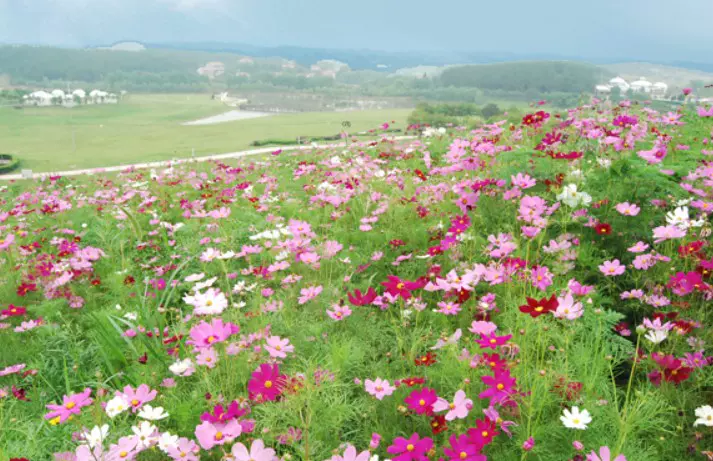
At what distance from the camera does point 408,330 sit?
225 centimetres

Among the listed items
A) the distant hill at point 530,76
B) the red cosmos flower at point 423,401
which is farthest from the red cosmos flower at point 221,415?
the distant hill at point 530,76

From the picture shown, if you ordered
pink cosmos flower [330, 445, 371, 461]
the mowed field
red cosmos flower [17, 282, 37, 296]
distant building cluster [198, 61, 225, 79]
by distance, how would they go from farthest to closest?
distant building cluster [198, 61, 225, 79]
the mowed field
red cosmos flower [17, 282, 37, 296]
pink cosmos flower [330, 445, 371, 461]

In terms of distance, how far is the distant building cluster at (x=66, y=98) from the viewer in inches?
3546

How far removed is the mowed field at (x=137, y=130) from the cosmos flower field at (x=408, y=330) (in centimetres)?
1979

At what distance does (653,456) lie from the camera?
151 cm

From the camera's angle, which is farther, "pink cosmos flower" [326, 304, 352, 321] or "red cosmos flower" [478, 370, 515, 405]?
"pink cosmos flower" [326, 304, 352, 321]

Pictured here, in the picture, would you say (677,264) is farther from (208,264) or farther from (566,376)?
(208,264)

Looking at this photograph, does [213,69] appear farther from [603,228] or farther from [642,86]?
[603,228]

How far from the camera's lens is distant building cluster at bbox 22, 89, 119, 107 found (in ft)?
295

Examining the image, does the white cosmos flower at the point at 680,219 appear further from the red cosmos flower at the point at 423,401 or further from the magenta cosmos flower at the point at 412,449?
the magenta cosmos flower at the point at 412,449

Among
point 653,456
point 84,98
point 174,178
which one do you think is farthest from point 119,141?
point 84,98

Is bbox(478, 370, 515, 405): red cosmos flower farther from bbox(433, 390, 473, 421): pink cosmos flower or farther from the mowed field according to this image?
the mowed field

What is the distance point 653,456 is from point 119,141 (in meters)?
53.9

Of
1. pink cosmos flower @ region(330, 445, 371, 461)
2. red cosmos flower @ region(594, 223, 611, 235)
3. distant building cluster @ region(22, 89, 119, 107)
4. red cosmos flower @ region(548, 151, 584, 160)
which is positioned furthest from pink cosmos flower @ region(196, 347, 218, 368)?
distant building cluster @ region(22, 89, 119, 107)
